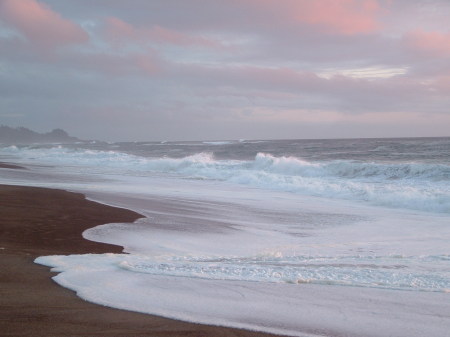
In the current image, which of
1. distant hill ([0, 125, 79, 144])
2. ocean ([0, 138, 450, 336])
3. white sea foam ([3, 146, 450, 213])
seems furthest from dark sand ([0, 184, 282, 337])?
distant hill ([0, 125, 79, 144])

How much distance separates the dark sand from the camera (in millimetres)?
3861

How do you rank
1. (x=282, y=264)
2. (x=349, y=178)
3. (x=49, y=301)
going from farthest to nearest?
(x=349, y=178) → (x=282, y=264) → (x=49, y=301)

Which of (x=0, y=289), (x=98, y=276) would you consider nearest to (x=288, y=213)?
(x=98, y=276)

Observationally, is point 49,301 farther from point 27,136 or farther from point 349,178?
point 27,136

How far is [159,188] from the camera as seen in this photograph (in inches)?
773

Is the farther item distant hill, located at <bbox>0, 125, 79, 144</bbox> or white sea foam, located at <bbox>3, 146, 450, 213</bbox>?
distant hill, located at <bbox>0, 125, 79, 144</bbox>

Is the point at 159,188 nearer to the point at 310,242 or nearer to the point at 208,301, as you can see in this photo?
the point at 310,242

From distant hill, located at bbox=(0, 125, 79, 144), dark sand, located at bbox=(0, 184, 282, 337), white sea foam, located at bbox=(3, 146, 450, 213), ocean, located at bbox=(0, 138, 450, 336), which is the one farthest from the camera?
distant hill, located at bbox=(0, 125, 79, 144)

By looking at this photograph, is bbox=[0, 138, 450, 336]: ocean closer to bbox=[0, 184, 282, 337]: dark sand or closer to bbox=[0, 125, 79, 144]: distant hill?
bbox=[0, 184, 282, 337]: dark sand

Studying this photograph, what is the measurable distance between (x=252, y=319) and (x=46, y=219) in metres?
7.57

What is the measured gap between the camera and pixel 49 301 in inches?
177

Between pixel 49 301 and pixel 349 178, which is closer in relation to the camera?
pixel 49 301

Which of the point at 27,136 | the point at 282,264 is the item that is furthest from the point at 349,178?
the point at 27,136

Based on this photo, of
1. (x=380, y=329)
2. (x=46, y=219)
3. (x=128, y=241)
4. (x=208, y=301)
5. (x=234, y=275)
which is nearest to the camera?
(x=380, y=329)
